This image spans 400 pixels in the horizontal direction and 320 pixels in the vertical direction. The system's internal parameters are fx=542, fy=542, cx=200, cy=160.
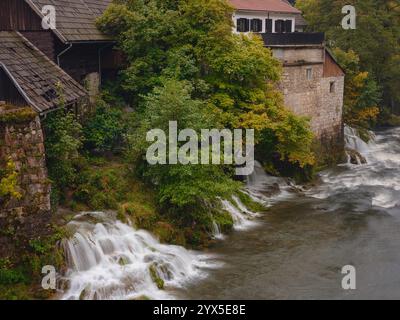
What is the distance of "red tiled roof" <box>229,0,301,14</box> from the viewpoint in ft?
125

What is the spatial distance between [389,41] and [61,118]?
104 ft

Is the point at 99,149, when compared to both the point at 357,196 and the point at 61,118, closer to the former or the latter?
the point at 61,118

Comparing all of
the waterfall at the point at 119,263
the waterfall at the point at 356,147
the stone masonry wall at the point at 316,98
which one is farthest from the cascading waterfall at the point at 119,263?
the waterfall at the point at 356,147

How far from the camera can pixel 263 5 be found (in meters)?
40.7

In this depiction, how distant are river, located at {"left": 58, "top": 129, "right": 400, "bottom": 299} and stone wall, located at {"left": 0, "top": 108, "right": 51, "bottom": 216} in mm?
1926

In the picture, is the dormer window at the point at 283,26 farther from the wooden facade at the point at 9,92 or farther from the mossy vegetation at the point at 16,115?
the mossy vegetation at the point at 16,115

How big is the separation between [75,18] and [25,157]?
37.0 ft

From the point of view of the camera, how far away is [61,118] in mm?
19094

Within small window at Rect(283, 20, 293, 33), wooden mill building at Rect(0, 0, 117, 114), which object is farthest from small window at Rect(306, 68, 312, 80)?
wooden mill building at Rect(0, 0, 117, 114)

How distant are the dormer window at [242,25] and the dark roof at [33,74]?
19.0 meters

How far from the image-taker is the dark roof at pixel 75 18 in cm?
2278

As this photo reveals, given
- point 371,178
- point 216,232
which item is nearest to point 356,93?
point 371,178
